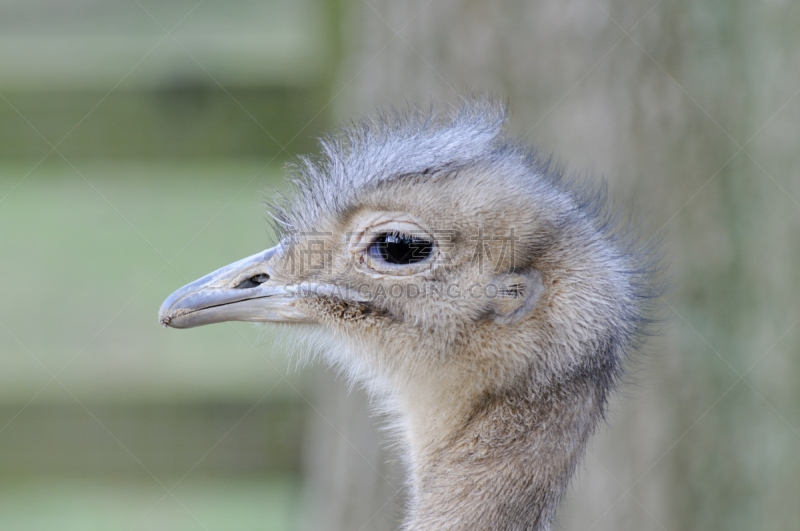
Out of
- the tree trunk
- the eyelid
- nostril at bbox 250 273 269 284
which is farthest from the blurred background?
the eyelid

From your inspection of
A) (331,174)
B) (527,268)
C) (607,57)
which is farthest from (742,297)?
(331,174)

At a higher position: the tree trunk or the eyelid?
the tree trunk

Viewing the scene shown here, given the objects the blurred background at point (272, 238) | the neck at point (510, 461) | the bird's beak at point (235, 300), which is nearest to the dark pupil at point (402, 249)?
the bird's beak at point (235, 300)

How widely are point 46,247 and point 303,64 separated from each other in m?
1.18

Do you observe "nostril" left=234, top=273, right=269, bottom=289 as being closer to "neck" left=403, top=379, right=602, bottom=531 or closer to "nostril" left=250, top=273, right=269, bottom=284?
"nostril" left=250, top=273, right=269, bottom=284

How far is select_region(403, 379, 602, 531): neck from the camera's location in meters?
1.69

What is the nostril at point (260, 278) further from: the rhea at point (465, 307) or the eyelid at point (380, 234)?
the eyelid at point (380, 234)

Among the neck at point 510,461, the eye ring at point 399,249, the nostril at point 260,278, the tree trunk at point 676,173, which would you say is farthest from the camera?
the tree trunk at point 676,173

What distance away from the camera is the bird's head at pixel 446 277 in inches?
69.5

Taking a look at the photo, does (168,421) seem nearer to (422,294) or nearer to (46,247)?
(46,247)

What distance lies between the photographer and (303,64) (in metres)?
3.05

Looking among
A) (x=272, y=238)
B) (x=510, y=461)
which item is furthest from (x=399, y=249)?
(x=272, y=238)

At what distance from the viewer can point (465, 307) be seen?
69.7 inches

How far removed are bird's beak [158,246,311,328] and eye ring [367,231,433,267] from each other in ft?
0.67
